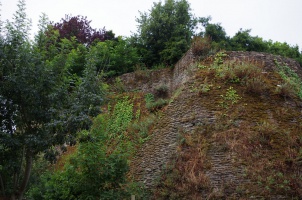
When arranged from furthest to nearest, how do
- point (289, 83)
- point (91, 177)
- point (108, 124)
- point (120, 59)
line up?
point (120, 59) < point (108, 124) < point (289, 83) < point (91, 177)

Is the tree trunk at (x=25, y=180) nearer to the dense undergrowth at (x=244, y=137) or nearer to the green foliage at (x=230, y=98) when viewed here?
the dense undergrowth at (x=244, y=137)

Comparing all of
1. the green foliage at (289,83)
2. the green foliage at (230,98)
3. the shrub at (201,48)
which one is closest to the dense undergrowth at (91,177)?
the green foliage at (230,98)

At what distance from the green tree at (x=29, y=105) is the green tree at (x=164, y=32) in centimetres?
894

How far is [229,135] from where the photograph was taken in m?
9.30

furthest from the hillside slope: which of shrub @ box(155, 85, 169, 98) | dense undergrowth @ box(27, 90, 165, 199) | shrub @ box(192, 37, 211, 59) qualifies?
shrub @ box(155, 85, 169, 98)

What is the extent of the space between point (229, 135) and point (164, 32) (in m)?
9.09

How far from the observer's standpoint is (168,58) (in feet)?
52.0

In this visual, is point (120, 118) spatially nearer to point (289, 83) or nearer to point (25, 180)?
point (289, 83)

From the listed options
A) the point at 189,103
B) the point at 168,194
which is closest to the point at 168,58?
the point at 189,103

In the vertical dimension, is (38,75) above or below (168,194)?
above

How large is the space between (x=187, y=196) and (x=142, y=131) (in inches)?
134

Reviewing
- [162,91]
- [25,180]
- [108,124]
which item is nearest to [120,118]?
[108,124]

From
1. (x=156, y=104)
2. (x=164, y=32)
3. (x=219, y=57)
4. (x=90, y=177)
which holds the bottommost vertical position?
(x=90, y=177)

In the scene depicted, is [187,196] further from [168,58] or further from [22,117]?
[168,58]
